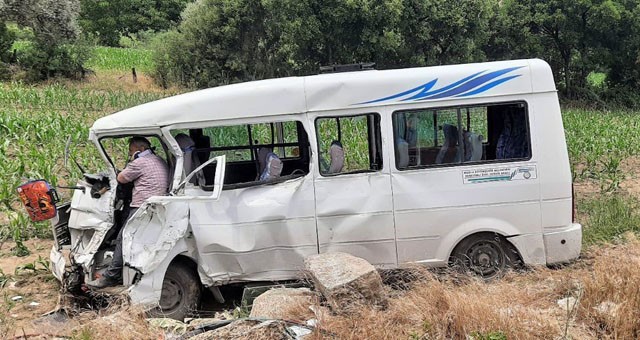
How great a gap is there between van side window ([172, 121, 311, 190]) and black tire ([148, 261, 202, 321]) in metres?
1.21

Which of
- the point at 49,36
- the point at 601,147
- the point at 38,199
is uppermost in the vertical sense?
the point at 49,36

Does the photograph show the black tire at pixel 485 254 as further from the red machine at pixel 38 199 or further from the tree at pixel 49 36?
the tree at pixel 49 36

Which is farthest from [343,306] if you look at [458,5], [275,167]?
[458,5]

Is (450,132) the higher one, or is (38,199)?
(450,132)

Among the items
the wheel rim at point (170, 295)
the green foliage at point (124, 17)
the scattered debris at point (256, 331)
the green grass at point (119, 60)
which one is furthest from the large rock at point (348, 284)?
the green foliage at point (124, 17)

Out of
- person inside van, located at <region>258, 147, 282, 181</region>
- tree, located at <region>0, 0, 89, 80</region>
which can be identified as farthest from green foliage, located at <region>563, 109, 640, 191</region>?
tree, located at <region>0, 0, 89, 80</region>

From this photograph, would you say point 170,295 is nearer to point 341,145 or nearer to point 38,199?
point 38,199

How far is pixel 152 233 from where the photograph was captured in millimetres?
5953

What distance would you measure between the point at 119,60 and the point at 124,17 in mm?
15342

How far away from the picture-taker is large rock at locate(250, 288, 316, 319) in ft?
16.7

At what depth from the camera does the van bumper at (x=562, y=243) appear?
6.47 meters

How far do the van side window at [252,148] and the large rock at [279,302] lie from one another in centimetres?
170

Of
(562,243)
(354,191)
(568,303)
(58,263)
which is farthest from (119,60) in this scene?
(568,303)

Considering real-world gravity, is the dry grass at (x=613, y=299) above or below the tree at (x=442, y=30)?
below
